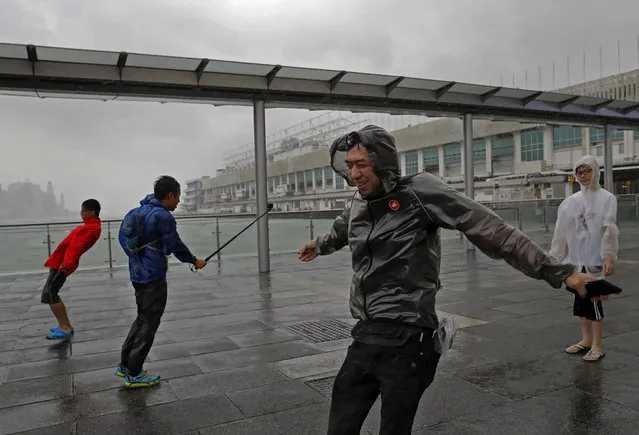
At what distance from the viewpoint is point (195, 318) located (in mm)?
7406

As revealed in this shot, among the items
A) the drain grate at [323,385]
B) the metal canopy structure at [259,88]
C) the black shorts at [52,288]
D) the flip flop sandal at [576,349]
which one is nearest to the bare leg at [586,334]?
the flip flop sandal at [576,349]

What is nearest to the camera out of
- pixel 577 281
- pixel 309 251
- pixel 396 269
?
pixel 577 281

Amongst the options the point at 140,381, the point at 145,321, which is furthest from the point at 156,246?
the point at 140,381

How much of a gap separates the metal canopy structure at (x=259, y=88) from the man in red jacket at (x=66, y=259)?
409cm

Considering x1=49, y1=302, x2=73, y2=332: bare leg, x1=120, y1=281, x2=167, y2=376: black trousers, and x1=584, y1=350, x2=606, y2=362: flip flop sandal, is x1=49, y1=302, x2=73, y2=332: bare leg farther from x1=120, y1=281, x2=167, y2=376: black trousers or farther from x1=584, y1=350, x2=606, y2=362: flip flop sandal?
x1=584, y1=350, x2=606, y2=362: flip flop sandal

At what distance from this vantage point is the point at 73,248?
634 centimetres

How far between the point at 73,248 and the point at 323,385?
367 cm

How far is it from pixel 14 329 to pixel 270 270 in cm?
639

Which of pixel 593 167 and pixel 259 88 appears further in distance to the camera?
pixel 259 88

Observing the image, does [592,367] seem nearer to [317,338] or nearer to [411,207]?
[317,338]

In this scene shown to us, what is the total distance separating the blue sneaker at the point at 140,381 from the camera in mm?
4536

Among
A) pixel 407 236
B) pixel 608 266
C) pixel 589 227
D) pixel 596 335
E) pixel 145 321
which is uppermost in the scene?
pixel 407 236

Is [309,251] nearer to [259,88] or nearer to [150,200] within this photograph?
[150,200]

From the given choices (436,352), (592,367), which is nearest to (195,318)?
(592,367)
